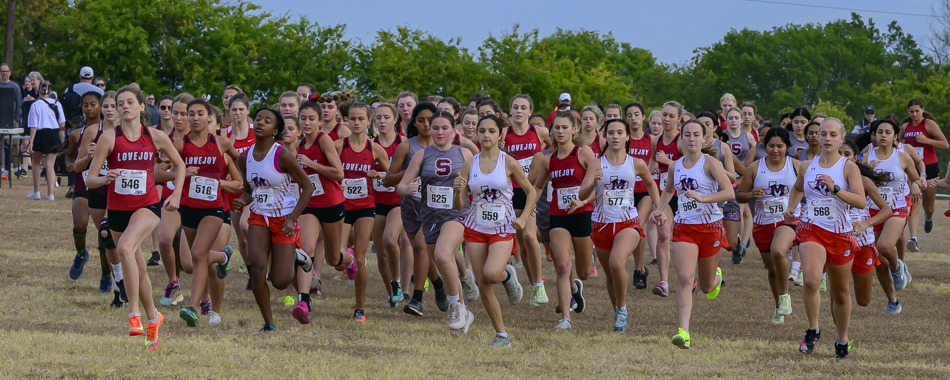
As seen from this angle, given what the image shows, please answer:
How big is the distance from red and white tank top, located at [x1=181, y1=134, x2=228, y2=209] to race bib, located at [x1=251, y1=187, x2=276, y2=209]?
0.70 m

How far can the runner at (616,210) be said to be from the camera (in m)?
8.63

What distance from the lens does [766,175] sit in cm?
964

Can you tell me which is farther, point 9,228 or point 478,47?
point 478,47

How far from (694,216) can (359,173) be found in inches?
123

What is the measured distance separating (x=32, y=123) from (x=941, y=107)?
4057cm

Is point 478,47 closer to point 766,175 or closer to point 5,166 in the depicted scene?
point 5,166

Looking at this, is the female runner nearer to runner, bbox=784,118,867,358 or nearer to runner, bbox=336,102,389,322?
runner, bbox=336,102,389,322

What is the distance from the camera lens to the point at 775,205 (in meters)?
9.52

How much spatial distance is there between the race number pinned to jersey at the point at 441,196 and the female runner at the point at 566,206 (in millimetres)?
863

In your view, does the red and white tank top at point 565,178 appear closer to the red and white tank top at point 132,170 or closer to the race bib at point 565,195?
the race bib at point 565,195

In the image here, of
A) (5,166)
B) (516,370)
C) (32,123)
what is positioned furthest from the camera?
(5,166)

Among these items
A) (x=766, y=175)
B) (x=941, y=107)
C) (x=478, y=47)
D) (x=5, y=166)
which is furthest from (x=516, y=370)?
(x=941, y=107)

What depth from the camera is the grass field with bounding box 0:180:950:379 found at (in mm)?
6816

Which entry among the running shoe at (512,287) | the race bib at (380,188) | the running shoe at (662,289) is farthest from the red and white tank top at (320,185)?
the running shoe at (662,289)
